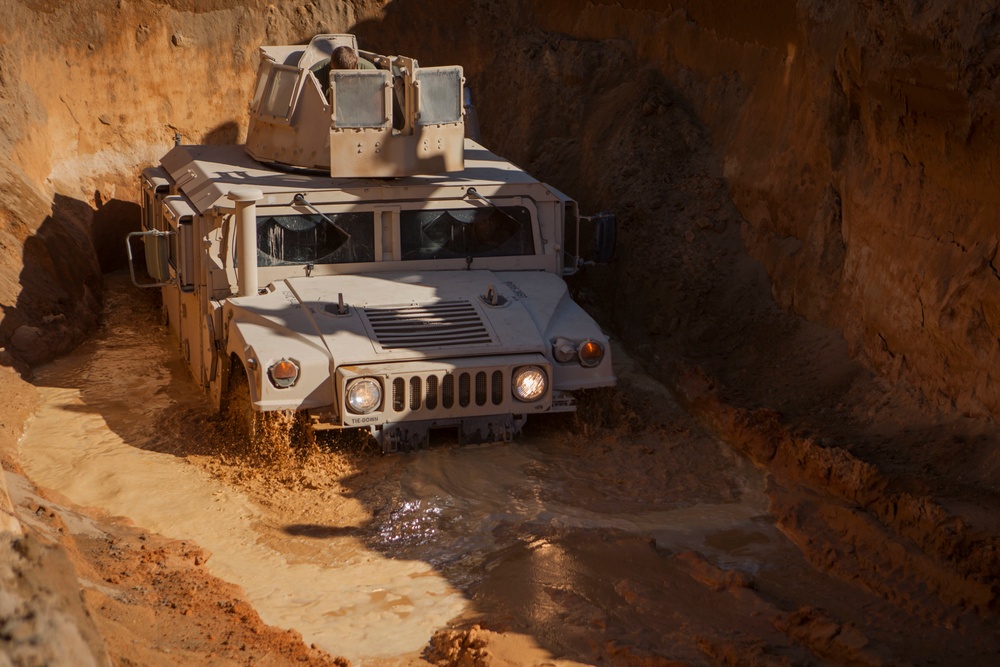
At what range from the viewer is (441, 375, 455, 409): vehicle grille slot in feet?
26.0

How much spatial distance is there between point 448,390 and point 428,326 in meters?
0.52

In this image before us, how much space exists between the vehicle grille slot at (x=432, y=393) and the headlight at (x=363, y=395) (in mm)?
313

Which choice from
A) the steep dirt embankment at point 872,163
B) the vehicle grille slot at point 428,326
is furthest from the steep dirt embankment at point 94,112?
the steep dirt embankment at point 872,163

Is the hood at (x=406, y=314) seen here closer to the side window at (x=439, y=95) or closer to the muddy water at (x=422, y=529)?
the muddy water at (x=422, y=529)

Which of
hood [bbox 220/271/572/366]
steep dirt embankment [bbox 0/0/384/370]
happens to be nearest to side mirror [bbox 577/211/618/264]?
hood [bbox 220/271/572/366]

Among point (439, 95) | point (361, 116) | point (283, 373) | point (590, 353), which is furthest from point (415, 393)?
point (439, 95)

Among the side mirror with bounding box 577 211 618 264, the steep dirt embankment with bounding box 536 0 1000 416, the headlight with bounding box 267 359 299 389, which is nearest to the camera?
the steep dirt embankment with bounding box 536 0 1000 416

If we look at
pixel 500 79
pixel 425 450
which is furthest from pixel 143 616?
pixel 500 79

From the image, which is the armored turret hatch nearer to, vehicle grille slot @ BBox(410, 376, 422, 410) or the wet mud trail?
vehicle grille slot @ BBox(410, 376, 422, 410)

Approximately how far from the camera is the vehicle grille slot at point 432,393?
25.9 ft

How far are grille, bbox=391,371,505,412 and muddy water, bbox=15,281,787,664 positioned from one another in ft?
1.26

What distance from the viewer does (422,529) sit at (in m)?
7.32

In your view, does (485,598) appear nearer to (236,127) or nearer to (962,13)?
(962,13)

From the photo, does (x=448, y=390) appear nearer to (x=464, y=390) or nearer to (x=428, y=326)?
(x=464, y=390)
